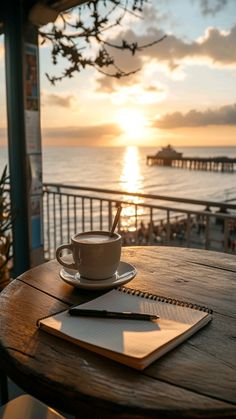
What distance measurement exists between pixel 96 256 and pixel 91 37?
284 centimetres

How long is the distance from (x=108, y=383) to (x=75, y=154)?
132 ft

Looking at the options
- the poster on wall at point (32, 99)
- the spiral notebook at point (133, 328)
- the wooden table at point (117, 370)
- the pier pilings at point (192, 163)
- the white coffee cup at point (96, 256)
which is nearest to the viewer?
the wooden table at point (117, 370)

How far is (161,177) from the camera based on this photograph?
86.8 feet

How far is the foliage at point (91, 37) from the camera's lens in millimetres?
3088

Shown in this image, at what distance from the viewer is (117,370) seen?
69 cm

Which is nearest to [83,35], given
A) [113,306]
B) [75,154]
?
[113,306]

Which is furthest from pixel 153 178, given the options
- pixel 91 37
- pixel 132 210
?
pixel 91 37

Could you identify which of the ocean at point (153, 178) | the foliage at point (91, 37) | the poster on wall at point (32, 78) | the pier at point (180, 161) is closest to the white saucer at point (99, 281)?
the poster on wall at point (32, 78)

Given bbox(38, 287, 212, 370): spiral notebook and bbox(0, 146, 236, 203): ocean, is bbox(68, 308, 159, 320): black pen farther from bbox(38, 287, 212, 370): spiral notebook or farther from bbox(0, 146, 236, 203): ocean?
bbox(0, 146, 236, 203): ocean

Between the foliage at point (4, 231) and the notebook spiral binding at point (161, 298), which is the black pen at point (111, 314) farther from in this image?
the foliage at point (4, 231)

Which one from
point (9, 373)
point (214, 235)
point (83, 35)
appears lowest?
point (214, 235)

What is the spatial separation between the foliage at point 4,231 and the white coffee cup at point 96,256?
87.2 inches

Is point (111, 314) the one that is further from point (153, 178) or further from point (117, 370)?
point (153, 178)

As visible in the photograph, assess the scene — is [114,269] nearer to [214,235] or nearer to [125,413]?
[125,413]
